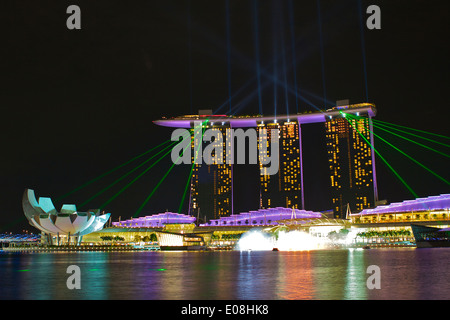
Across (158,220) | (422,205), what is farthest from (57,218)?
(422,205)

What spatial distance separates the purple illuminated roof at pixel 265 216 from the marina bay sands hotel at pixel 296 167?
969 centimetres

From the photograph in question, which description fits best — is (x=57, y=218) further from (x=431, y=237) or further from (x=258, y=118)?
(x=431, y=237)

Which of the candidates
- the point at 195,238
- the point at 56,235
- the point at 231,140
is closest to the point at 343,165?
the point at 231,140

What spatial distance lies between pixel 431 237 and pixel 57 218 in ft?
238

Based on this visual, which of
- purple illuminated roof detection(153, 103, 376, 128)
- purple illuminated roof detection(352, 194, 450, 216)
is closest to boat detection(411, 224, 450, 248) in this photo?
purple illuminated roof detection(352, 194, 450, 216)

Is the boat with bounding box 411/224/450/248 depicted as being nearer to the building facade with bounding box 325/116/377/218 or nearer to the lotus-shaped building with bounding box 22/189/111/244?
the building facade with bounding box 325/116/377/218

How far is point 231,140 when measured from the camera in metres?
146

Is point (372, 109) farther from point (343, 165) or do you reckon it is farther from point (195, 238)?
point (195, 238)

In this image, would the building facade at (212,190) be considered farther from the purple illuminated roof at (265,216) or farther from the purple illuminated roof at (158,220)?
the purple illuminated roof at (265,216)

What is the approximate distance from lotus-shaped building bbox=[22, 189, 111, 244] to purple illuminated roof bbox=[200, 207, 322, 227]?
110 feet

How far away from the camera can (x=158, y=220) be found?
137m

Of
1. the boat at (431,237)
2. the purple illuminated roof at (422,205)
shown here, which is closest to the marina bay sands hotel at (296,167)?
the purple illuminated roof at (422,205)

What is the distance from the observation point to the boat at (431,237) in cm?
7338

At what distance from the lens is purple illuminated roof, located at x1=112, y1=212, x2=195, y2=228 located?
13412cm
